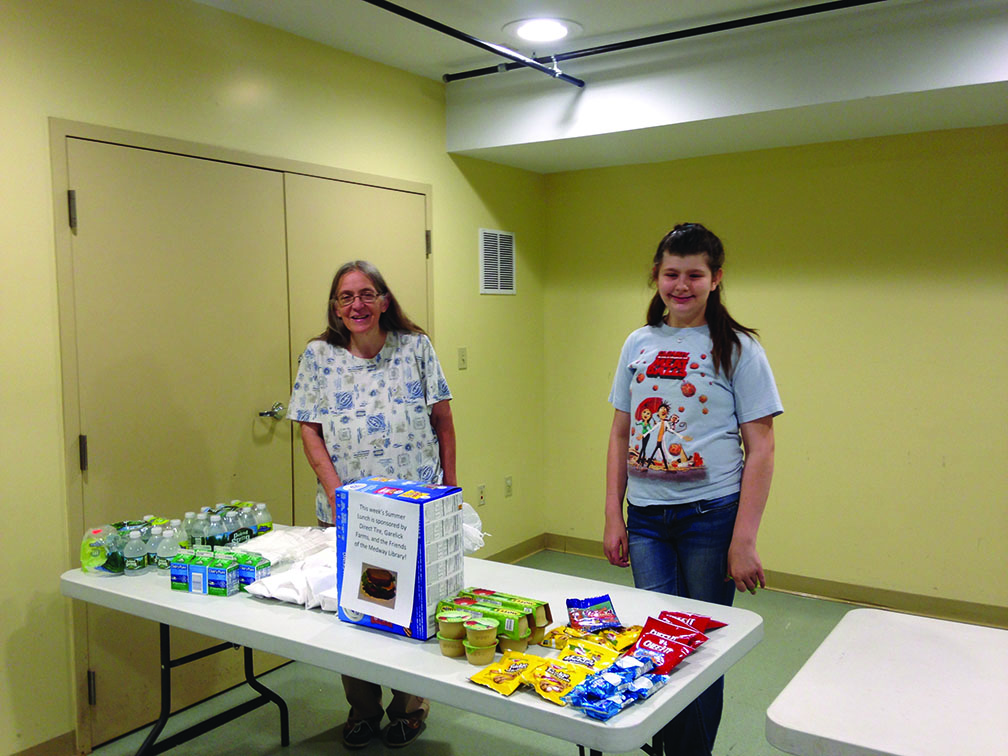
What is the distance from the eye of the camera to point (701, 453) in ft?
6.46

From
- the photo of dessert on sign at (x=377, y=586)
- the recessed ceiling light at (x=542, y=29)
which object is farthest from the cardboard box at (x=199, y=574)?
the recessed ceiling light at (x=542, y=29)

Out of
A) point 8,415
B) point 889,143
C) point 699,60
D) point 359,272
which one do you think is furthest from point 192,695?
point 889,143

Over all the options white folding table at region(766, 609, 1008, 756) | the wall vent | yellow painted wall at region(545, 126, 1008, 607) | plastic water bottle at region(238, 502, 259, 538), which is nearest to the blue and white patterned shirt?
plastic water bottle at region(238, 502, 259, 538)

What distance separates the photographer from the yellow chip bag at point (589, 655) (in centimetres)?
144

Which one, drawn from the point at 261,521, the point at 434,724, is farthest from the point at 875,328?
the point at 261,521

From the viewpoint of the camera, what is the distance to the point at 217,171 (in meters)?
3.01

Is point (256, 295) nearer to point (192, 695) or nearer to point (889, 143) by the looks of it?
point (192, 695)

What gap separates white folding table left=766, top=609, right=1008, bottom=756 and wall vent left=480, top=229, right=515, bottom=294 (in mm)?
3118

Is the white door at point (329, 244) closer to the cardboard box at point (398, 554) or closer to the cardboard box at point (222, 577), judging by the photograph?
the cardboard box at point (222, 577)

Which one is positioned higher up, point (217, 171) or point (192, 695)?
point (217, 171)

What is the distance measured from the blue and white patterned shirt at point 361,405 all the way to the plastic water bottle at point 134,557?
545 mm

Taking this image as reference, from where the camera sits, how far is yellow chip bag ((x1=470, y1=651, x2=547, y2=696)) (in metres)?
1.40

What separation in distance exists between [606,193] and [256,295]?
2226 mm

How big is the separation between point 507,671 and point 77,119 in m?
2.21
